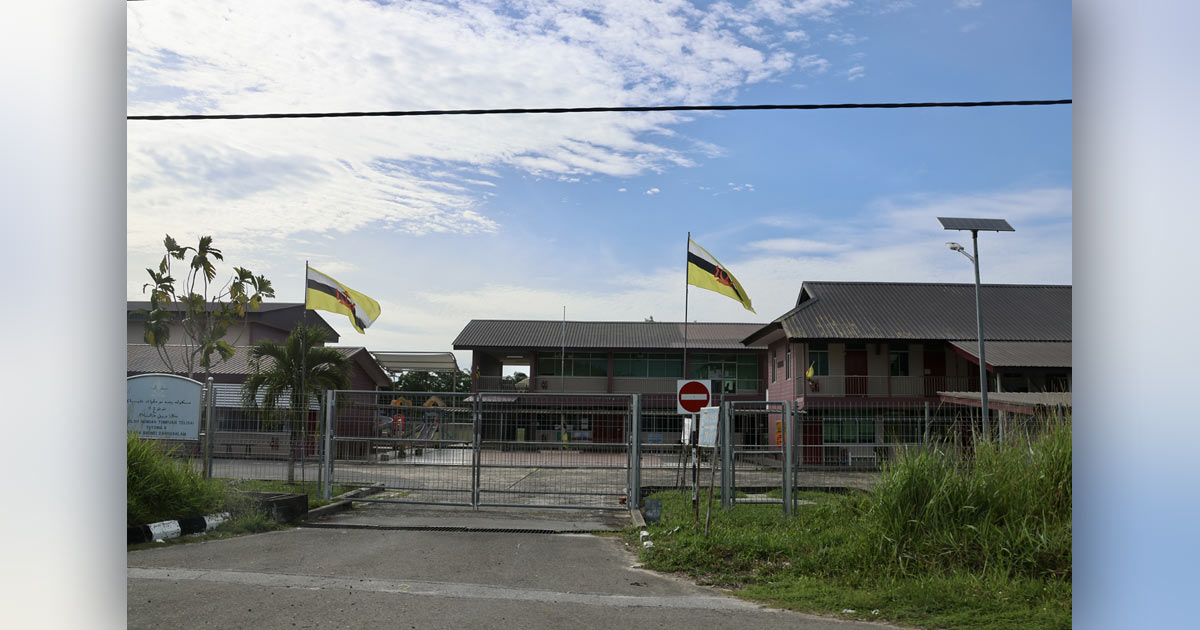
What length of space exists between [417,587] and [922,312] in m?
35.0

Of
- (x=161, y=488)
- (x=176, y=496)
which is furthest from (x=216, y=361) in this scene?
(x=161, y=488)

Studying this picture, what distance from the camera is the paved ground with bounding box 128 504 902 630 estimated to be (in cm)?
676

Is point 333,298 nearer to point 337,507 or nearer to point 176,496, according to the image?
point 337,507

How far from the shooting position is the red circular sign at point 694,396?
39.7 ft

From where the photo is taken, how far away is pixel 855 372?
3712 centimetres

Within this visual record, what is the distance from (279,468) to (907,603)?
11.0 m

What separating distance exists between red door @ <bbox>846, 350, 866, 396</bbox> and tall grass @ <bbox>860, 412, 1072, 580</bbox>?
27672 millimetres

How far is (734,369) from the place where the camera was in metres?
45.3

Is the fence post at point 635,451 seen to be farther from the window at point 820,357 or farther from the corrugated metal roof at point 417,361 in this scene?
the corrugated metal roof at point 417,361

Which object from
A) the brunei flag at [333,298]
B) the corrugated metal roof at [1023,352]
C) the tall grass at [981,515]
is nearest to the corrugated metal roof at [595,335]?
the corrugated metal roof at [1023,352]

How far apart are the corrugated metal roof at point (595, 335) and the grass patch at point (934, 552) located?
34075 millimetres

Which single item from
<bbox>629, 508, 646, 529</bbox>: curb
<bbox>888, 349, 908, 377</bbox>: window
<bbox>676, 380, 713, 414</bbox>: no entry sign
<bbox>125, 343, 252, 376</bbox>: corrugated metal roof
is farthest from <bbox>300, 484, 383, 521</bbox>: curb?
<bbox>888, 349, 908, 377</bbox>: window
